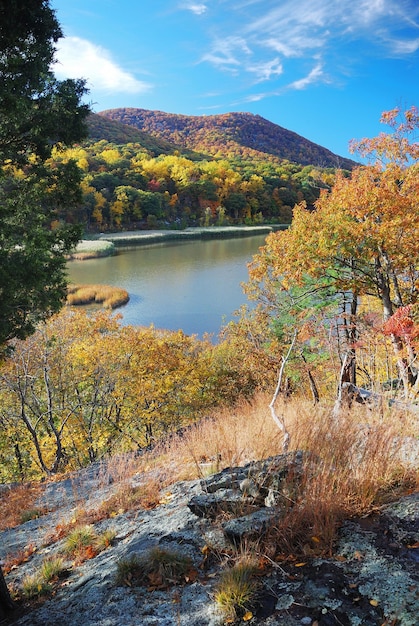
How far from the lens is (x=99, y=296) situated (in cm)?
3095

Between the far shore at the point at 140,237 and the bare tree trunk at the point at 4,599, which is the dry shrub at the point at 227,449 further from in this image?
the far shore at the point at 140,237

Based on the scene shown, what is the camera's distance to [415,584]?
222 cm

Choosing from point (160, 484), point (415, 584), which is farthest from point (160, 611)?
point (160, 484)

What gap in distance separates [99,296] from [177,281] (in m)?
6.93

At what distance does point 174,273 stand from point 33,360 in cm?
2690

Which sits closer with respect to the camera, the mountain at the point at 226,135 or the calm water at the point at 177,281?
the calm water at the point at 177,281

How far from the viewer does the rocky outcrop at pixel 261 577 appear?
2229 mm

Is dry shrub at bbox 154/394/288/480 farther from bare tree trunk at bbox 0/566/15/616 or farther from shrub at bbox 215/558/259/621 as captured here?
bare tree trunk at bbox 0/566/15/616

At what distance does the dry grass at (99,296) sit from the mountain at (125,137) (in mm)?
97045

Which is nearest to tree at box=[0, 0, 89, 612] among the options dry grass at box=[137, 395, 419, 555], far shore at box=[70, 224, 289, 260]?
dry grass at box=[137, 395, 419, 555]

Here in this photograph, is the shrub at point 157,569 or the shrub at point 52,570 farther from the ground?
the shrub at point 157,569

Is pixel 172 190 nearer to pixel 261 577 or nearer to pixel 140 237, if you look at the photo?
pixel 140 237

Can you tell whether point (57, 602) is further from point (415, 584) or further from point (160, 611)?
point (415, 584)

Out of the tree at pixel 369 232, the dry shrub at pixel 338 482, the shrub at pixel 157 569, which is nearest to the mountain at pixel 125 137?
the tree at pixel 369 232
